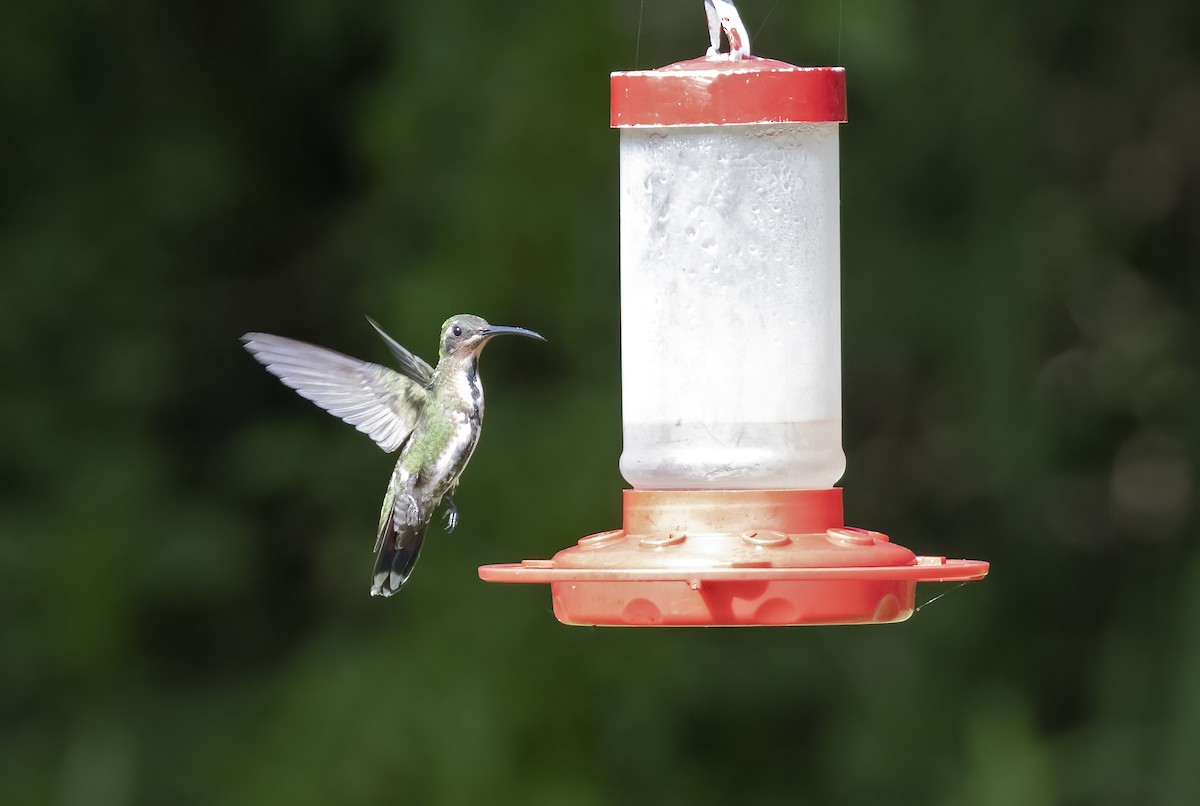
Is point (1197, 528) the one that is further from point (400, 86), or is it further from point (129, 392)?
point (129, 392)

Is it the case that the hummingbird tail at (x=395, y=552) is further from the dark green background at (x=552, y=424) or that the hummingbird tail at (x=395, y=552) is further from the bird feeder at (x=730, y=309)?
the dark green background at (x=552, y=424)

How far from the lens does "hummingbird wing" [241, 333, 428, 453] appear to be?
3.68 meters

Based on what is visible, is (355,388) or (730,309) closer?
(730,309)

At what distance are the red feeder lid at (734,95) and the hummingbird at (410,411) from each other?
0.69 meters

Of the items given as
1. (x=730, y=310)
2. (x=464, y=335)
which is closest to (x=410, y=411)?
(x=464, y=335)

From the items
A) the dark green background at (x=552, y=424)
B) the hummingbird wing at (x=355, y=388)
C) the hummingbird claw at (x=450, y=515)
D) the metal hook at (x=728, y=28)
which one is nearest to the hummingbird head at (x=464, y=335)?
the hummingbird wing at (x=355, y=388)

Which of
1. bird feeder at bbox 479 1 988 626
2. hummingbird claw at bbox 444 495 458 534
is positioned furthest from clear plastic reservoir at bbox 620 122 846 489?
hummingbird claw at bbox 444 495 458 534

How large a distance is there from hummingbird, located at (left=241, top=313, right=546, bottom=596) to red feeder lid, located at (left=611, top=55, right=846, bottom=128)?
689mm

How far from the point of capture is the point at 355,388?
3.87 m

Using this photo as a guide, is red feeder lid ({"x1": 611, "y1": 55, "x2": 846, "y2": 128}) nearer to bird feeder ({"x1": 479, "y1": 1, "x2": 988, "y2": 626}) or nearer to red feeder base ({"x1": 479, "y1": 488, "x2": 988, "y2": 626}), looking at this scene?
bird feeder ({"x1": 479, "y1": 1, "x2": 988, "y2": 626})

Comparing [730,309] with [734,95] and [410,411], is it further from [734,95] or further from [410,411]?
[410,411]

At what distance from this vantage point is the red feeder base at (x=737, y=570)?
293 centimetres

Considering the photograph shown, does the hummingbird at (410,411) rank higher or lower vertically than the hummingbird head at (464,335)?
lower

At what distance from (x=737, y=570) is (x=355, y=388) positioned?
3.95ft
